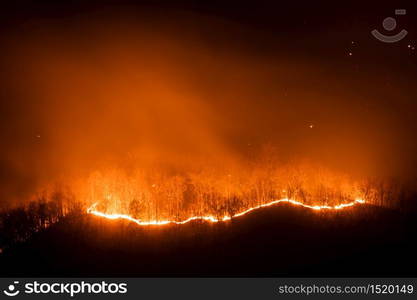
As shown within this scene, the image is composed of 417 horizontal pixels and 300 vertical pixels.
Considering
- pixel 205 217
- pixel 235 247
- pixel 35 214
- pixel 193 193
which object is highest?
pixel 193 193

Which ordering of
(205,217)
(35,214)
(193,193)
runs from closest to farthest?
(205,217) < (35,214) < (193,193)

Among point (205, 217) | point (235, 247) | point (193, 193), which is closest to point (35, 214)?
point (193, 193)

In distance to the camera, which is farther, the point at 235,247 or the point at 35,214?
the point at 35,214

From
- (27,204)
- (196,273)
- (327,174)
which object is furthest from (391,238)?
(27,204)

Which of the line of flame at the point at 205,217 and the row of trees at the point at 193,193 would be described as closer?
the line of flame at the point at 205,217

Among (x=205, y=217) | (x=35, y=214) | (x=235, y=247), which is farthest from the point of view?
(x=35, y=214)

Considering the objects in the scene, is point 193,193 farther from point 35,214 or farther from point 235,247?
point 35,214

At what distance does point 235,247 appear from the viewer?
5250 millimetres

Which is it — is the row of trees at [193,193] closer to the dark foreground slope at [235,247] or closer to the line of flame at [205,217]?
the line of flame at [205,217]

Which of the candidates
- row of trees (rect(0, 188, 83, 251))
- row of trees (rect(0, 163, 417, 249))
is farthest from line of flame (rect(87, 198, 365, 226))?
row of trees (rect(0, 188, 83, 251))

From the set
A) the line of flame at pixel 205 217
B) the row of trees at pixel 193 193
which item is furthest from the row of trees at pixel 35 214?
the line of flame at pixel 205 217

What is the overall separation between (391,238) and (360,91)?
294 cm

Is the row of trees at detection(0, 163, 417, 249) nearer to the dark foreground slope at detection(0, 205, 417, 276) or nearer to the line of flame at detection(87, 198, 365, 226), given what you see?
the line of flame at detection(87, 198, 365, 226)

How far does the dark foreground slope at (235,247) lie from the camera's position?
4961 mm
